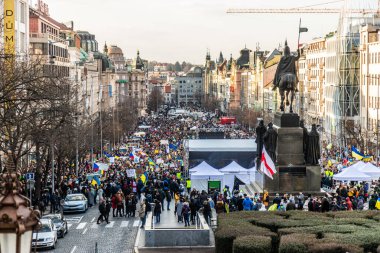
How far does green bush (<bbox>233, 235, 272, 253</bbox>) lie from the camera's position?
19.9 m

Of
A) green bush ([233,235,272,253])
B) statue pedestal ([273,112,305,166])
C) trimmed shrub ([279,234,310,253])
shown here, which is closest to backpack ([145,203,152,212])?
statue pedestal ([273,112,305,166])

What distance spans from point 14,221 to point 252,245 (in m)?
14.0

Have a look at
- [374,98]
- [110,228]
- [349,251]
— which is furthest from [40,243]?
[374,98]

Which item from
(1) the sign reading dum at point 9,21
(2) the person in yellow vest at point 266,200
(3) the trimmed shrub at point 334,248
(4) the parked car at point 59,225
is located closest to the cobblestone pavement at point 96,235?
(4) the parked car at point 59,225

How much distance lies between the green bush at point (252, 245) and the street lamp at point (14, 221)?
44.7ft

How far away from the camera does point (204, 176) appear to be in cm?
4128

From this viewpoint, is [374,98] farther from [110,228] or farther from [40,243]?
[40,243]

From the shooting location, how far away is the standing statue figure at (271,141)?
34.2 m

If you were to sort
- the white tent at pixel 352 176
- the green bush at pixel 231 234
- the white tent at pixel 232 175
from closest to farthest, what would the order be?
the green bush at pixel 231 234
the white tent at pixel 352 176
the white tent at pixel 232 175

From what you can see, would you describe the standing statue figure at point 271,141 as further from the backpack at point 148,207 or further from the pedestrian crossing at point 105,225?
the pedestrian crossing at point 105,225

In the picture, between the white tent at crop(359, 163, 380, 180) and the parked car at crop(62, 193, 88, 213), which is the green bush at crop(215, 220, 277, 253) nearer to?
the parked car at crop(62, 193, 88, 213)

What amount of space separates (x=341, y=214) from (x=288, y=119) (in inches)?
320

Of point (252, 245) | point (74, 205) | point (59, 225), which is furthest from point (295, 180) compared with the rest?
point (252, 245)

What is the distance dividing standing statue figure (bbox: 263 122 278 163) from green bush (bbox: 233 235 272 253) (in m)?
13.7
